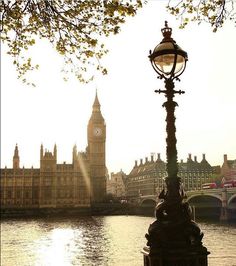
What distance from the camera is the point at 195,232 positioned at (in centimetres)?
378

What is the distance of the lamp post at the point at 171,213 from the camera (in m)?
3.67

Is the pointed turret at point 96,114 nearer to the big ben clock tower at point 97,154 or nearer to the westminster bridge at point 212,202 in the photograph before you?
the big ben clock tower at point 97,154

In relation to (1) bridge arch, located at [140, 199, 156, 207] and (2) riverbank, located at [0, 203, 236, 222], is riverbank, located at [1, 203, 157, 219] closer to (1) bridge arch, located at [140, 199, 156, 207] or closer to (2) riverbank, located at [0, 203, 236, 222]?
(2) riverbank, located at [0, 203, 236, 222]

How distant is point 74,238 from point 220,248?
13.2 m

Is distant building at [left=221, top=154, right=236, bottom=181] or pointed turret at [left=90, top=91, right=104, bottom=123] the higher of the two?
pointed turret at [left=90, top=91, right=104, bottom=123]

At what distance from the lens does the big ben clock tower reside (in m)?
96.7

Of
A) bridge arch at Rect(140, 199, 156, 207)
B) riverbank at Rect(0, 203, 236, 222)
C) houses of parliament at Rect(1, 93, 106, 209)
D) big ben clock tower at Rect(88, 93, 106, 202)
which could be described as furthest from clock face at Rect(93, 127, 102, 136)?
bridge arch at Rect(140, 199, 156, 207)

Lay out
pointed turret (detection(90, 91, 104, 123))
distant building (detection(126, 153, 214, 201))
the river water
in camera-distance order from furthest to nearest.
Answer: pointed turret (detection(90, 91, 104, 123)) < distant building (detection(126, 153, 214, 201)) < the river water

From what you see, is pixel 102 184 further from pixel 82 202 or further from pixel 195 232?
pixel 195 232

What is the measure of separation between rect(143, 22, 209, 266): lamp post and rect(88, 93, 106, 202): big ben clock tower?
3595 inches

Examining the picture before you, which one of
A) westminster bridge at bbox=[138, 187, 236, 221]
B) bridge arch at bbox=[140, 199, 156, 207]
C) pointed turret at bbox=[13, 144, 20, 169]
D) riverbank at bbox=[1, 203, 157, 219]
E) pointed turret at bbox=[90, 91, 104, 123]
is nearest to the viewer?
westminster bridge at bbox=[138, 187, 236, 221]

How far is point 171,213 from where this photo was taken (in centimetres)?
392

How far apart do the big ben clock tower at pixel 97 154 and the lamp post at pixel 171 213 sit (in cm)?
9132

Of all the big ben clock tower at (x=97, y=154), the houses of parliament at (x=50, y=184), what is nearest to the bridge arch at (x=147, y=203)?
the houses of parliament at (x=50, y=184)
